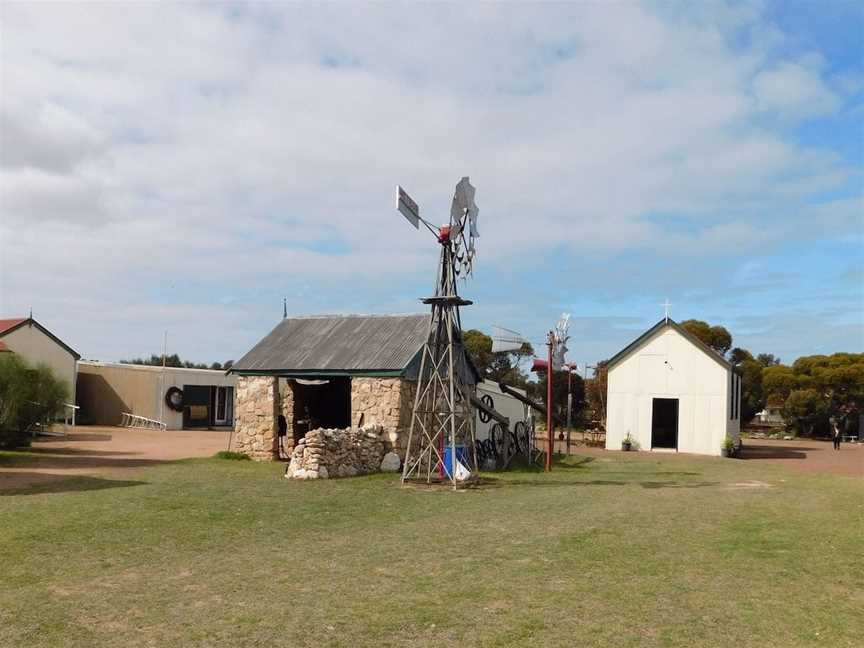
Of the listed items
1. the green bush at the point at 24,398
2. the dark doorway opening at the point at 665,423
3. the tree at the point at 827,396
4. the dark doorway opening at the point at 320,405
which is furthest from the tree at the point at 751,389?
the green bush at the point at 24,398

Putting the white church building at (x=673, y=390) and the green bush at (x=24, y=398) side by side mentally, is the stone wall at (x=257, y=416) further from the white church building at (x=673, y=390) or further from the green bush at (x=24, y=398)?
the white church building at (x=673, y=390)

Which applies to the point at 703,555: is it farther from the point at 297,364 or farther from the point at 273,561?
the point at 297,364

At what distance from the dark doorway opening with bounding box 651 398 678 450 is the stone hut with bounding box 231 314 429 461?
1508 cm

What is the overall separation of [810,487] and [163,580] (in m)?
15.0

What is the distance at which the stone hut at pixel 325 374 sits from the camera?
2044cm

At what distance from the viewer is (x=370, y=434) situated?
756 inches

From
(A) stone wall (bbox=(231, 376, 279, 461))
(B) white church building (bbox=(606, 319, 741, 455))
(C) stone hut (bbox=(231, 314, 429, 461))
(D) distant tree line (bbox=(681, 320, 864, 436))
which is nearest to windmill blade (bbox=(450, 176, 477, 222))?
(C) stone hut (bbox=(231, 314, 429, 461))

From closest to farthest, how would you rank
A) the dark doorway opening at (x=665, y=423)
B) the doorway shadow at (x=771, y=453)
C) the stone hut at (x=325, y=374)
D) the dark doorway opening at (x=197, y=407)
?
the stone hut at (x=325, y=374) < the doorway shadow at (x=771, y=453) < the dark doorway opening at (x=665, y=423) < the dark doorway opening at (x=197, y=407)

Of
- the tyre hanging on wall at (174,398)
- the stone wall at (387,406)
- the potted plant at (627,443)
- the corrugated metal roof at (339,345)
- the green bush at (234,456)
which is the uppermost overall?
the corrugated metal roof at (339,345)

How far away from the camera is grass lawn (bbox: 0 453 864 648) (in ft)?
20.9

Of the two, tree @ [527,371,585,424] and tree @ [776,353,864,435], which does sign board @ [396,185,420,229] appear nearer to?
tree @ [527,371,585,424]

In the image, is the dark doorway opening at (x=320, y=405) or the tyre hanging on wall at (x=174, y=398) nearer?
the dark doorway opening at (x=320, y=405)

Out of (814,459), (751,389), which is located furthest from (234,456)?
(751,389)

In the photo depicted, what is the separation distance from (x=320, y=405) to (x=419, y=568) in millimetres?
18808
